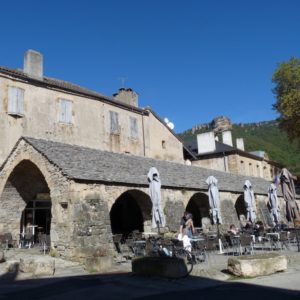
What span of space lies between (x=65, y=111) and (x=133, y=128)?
18.1 feet

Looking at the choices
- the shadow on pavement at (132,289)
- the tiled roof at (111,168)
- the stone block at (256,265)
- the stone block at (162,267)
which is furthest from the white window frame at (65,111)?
the stone block at (256,265)

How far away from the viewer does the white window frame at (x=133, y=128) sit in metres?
25.4

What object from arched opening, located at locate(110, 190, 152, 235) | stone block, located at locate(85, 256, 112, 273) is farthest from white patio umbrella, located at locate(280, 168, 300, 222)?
arched opening, located at locate(110, 190, 152, 235)

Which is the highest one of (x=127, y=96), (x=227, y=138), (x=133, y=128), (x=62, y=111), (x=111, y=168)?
(x=127, y=96)

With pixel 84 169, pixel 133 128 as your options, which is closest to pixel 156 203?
pixel 84 169

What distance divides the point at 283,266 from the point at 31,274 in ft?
20.1

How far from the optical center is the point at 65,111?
21.5 meters

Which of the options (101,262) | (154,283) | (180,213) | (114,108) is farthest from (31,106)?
(154,283)

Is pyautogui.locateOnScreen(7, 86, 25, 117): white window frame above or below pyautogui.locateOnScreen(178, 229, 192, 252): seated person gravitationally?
above

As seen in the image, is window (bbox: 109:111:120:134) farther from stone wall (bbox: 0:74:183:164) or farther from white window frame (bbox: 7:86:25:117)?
white window frame (bbox: 7:86:25:117)

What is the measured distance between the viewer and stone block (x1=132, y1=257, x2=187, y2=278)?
27.2 feet

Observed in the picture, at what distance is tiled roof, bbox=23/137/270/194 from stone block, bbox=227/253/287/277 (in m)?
5.81

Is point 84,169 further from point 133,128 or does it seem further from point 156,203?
point 133,128

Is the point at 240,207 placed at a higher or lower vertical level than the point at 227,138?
lower
